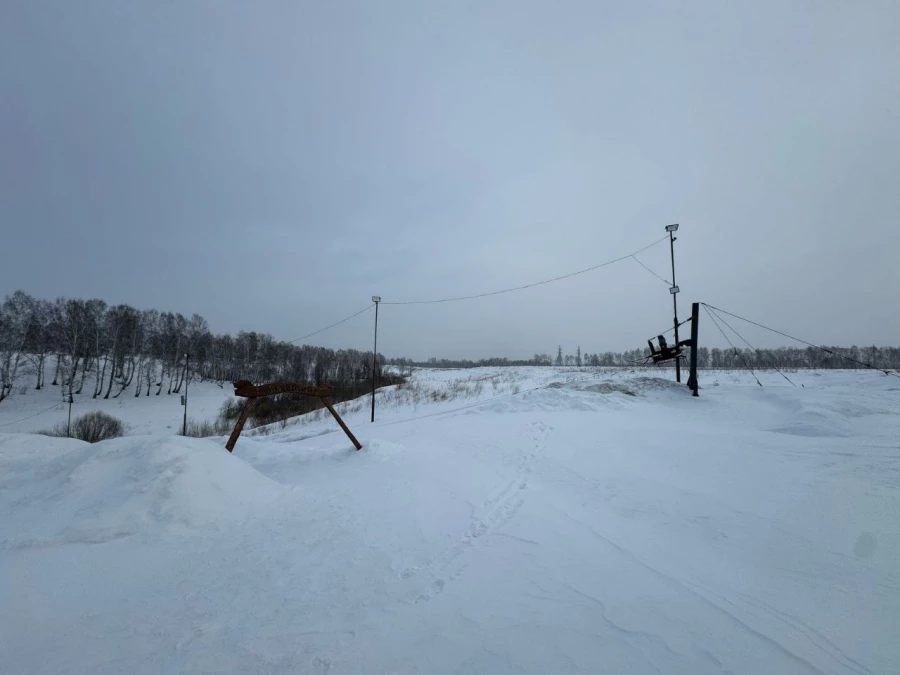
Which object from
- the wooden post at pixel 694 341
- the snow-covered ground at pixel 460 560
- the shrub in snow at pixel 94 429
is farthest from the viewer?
the shrub in snow at pixel 94 429

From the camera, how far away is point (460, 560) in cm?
375

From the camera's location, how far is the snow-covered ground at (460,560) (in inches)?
97.9

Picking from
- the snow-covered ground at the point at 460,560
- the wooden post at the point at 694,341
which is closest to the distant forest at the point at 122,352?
the wooden post at the point at 694,341

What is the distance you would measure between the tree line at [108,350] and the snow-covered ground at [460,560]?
21653 mm

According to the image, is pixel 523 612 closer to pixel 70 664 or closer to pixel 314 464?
pixel 70 664

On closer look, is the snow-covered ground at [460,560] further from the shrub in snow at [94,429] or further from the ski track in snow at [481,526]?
the shrub in snow at [94,429]

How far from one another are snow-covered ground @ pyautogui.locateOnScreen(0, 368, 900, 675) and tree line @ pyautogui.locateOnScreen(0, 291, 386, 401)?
71.0 ft

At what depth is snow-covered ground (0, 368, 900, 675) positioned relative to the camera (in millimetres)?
2486

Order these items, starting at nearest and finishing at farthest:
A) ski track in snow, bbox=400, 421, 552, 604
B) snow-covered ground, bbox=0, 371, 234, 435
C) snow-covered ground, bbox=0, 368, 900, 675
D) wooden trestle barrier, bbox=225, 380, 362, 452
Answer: snow-covered ground, bbox=0, 368, 900, 675 → ski track in snow, bbox=400, 421, 552, 604 → wooden trestle barrier, bbox=225, 380, 362, 452 → snow-covered ground, bbox=0, 371, 234, 435

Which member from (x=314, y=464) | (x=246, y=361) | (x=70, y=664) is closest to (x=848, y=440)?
(x=314, y=464)

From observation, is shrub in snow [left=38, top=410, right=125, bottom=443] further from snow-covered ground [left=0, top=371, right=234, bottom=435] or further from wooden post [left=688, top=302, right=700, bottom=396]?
wooden post [left=688, top=302, right=700, bottom=396]

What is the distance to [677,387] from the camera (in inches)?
486

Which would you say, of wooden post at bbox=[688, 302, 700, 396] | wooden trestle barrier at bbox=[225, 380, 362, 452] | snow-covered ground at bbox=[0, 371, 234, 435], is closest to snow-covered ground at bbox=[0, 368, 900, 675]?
wooden trestle barrier at bbox=[225, 380, 362, 452]

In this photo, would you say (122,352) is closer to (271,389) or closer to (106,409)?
(106,409)
